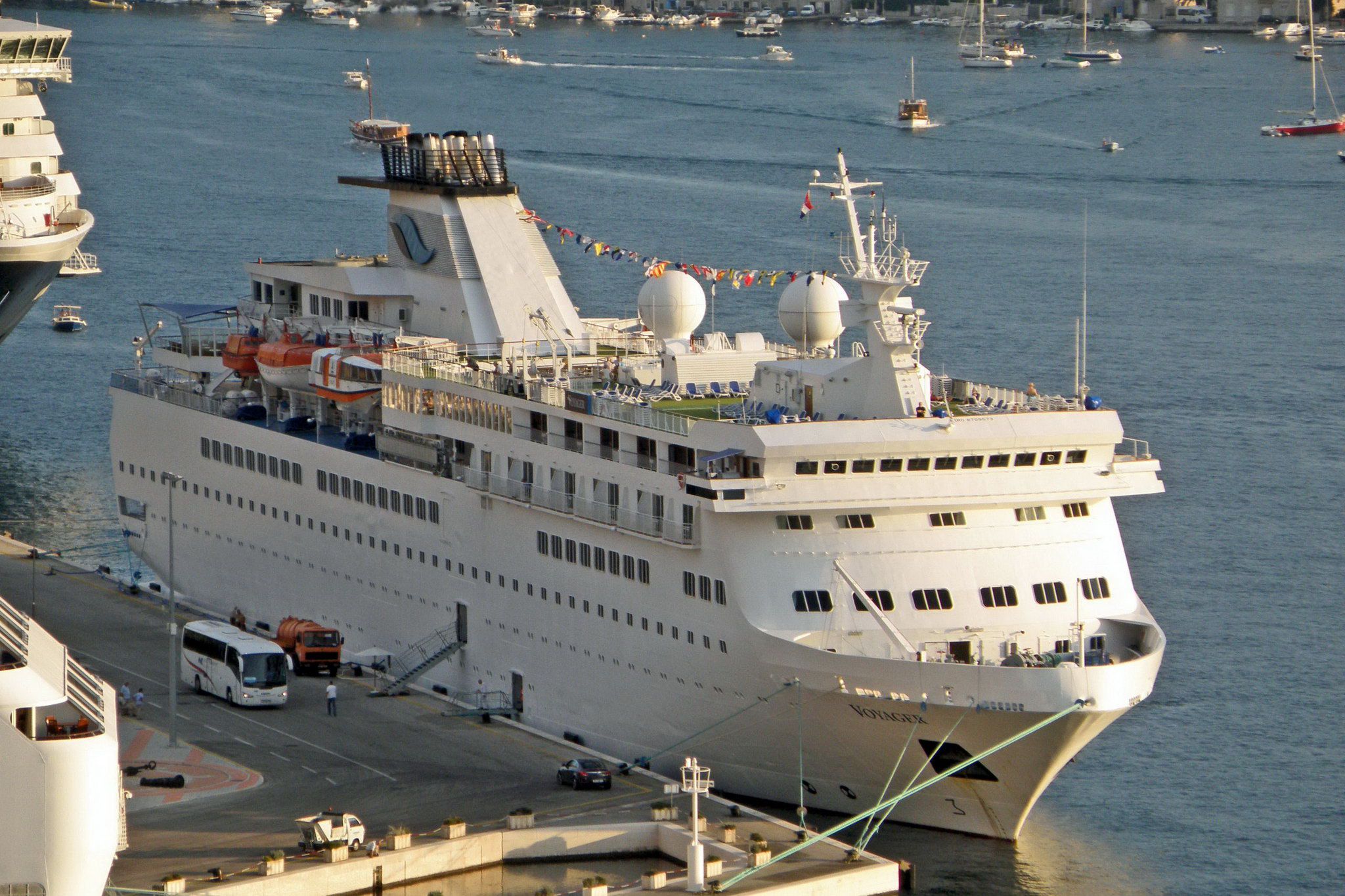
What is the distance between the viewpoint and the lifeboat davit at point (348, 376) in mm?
59688

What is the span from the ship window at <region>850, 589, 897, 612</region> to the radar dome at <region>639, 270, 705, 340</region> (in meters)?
12.5

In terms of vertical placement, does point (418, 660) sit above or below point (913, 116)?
below

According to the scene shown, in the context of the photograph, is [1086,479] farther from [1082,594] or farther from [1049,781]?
[1049,781]

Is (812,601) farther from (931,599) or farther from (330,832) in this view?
(330,832)

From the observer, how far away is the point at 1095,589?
47531 millimetres

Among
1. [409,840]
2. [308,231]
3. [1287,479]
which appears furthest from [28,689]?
[308,231]

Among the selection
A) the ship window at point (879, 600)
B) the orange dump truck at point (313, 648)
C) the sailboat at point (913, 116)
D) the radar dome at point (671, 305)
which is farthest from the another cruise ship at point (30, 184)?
the sailboat at point (913, 116)

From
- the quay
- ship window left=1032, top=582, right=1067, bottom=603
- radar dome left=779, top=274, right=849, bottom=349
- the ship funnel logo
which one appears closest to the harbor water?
the quay

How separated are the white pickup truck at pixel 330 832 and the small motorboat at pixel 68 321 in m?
68.1

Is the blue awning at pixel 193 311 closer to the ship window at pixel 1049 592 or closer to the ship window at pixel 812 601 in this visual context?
the ship window at pixel 812 601

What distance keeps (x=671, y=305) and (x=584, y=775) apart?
13878 millimetres

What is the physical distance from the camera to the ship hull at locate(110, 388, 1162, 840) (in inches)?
1775

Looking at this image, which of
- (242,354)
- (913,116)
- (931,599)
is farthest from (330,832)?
(913,116)

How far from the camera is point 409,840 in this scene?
1716 inches
